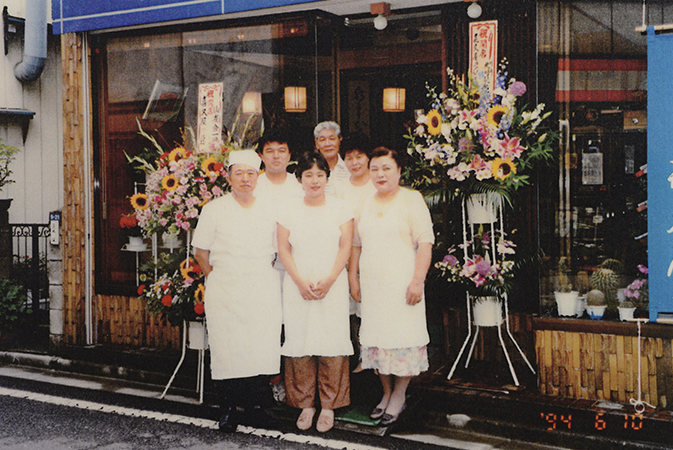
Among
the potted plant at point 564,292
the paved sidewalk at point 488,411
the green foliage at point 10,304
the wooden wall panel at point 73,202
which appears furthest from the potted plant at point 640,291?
the green foliage at point 10,304

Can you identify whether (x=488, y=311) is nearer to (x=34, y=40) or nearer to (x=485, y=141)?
(x=485, y=141)

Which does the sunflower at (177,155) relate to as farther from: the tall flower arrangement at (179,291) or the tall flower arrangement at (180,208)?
the tall flower arrangement at (179,291)

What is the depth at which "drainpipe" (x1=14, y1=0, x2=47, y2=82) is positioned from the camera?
1089 cm

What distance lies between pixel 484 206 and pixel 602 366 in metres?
1.83

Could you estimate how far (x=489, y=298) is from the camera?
6.51 meters

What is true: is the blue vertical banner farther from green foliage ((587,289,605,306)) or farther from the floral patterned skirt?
the floral patterned skirt

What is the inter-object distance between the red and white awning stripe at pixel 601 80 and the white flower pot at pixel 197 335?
4.22 m

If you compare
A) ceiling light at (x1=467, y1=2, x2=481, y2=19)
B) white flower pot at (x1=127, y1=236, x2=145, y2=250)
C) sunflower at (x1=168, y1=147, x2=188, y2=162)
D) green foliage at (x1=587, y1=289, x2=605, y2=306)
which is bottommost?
green foliage at (x1=587, y1=289, x2=605, y2=306)

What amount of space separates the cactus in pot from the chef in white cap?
3.01m

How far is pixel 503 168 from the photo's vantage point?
6.17m

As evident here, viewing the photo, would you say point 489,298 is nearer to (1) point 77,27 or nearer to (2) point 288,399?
(2) point 288,399

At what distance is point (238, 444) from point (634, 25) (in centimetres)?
520

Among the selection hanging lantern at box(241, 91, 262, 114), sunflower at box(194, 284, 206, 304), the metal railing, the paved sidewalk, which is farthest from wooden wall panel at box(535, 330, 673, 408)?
the metal railing

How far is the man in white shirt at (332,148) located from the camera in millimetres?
7035
